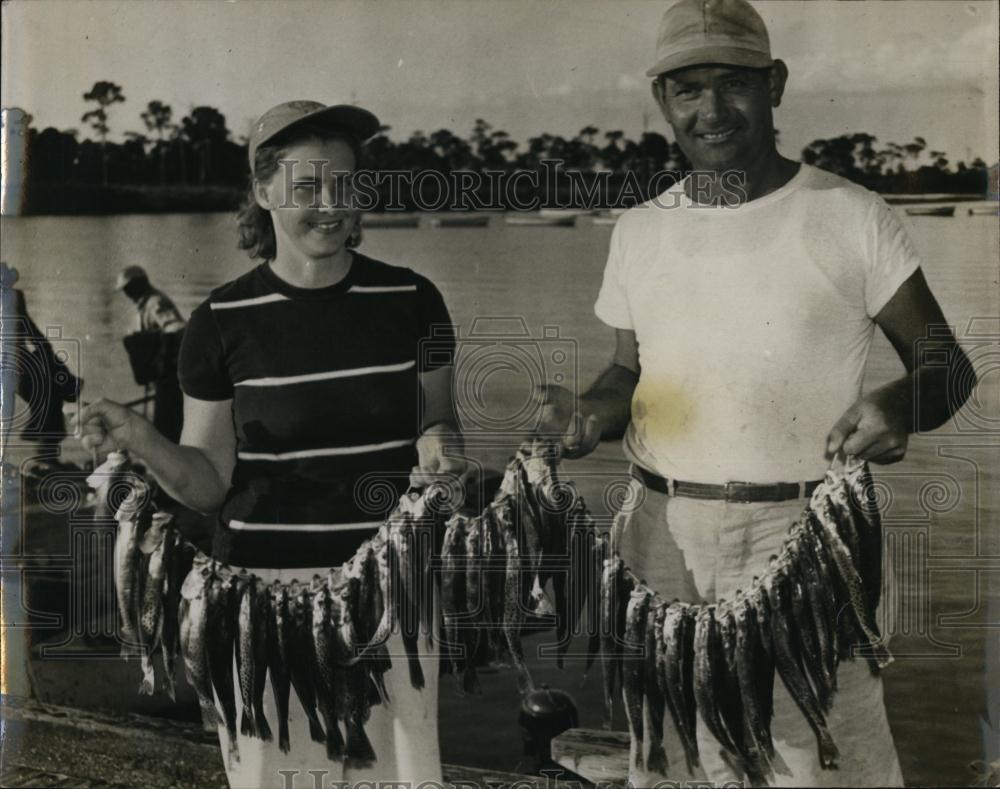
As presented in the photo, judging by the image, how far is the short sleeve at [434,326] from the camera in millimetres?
Answer: 3533

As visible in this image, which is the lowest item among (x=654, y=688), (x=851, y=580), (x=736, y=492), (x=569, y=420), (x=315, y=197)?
(x=654, y=688)

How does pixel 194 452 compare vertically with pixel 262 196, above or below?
below

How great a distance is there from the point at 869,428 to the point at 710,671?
83 cm

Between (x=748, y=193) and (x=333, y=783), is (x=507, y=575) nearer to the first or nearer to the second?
(x=333, y=783)

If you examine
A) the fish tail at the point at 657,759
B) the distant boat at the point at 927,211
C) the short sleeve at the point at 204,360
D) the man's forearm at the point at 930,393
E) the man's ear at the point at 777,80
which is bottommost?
the fish tail at the point at 657,759

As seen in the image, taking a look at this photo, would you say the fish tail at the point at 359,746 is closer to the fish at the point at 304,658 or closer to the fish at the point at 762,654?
the fish at the point at 304,658

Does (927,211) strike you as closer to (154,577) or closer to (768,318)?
(768,318)

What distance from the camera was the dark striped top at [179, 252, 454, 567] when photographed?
3484 millimetres

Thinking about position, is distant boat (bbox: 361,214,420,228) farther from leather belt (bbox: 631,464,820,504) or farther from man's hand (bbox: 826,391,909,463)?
man's hand (bbox: 826,391,909,463)

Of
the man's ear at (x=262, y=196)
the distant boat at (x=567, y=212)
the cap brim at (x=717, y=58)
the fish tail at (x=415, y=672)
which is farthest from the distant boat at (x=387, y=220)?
the fish tail at (x=415, y=672)

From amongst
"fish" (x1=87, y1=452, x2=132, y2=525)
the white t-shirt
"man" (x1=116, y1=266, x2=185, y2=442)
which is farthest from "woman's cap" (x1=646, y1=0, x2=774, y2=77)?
"fish" (x1=87, y1=452, x2=132, y2=525)

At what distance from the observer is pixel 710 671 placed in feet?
11.2

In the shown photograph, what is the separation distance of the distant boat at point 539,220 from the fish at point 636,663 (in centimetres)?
110

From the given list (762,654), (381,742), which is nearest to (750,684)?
(762,654)
